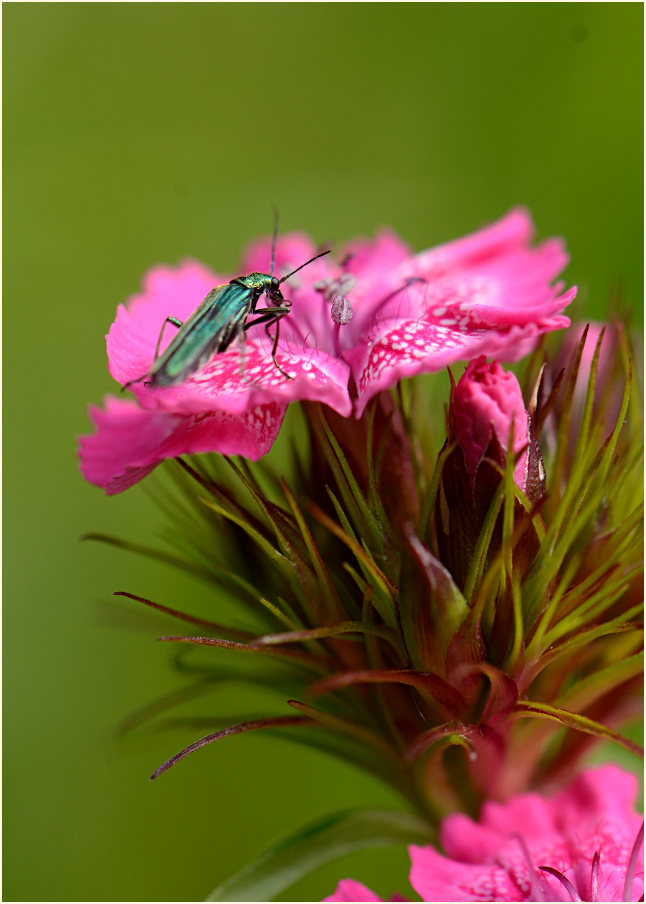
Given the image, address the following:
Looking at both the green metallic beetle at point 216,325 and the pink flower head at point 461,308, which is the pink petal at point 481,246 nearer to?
the pink flower head at point 461,308

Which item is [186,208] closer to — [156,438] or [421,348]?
[156,438]

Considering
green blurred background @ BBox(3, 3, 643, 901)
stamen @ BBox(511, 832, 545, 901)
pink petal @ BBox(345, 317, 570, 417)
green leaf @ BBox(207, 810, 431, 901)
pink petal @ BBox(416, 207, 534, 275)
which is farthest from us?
green blurred background @ BBox(3, 3, 643, 901)

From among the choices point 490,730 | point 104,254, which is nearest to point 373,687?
point 490,730

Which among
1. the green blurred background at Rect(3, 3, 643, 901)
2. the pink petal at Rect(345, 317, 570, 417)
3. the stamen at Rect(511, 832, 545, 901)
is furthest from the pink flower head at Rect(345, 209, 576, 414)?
the green blurred background at Rect(3, 3, 643, 901)

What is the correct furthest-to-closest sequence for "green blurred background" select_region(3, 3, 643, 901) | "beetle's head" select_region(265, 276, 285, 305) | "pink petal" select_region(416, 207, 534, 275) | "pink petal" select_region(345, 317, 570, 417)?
"green blurred background" select_region(3, 3, 643, 901) < "pink petal" select_region(416, 207, 534, 275) < "beetle's head" select_region(265, 276, 285, 305) < "pink petal" select_region(345, 317, 570, 417)

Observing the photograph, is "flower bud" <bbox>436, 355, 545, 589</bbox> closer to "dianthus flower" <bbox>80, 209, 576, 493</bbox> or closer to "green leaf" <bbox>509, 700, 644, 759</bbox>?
"dianthus flower" <bbox>80, 209, 576, 493</bbox>

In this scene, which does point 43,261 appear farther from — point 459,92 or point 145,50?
point 459,92

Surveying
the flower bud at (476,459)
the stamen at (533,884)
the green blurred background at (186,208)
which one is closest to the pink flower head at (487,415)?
the flower bud at (476,459)

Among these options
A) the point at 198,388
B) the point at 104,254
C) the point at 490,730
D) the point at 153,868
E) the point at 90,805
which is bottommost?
the point at 153,868

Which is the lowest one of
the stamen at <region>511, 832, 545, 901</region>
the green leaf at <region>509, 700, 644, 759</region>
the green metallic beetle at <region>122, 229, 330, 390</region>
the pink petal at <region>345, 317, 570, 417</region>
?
the stamen at <region>511, 832, 545, 901</region>
